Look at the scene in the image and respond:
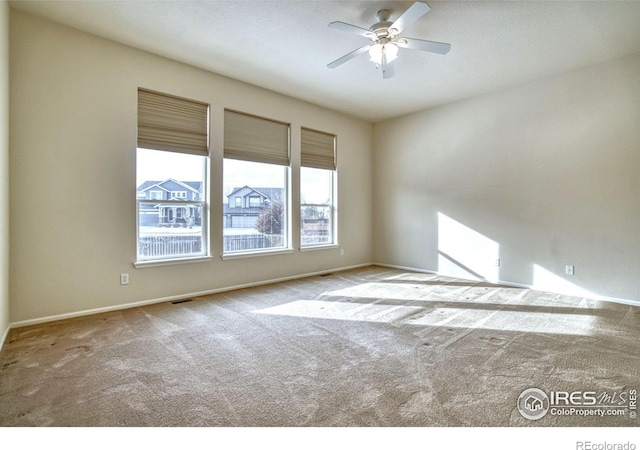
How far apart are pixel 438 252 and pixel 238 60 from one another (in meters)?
4.49

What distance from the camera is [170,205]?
3.99m

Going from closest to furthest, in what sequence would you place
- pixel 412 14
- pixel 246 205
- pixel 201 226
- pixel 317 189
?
1. pixel 412 14
2. pixel 201 226
3. pixel 246 205
4. pixel 317 189

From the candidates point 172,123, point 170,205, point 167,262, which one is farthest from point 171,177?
point 167,262

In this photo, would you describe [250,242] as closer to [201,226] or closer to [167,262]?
[201,226]

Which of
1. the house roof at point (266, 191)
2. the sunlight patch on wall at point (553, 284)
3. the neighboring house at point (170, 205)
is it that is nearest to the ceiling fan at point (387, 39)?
the house roof at point (266, 191)

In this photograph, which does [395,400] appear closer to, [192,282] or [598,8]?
[192,282]

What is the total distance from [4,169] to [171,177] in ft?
5.04

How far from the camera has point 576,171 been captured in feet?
13.8

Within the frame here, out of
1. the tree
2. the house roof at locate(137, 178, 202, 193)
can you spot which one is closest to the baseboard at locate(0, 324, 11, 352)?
the house roof at locate(137, 178, 202, 193)

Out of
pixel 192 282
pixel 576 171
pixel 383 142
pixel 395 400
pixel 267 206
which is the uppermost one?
pixel 383 142

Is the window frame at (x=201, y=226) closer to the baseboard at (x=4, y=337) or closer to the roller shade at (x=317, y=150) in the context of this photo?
the baseboard at (x=4, y=337)

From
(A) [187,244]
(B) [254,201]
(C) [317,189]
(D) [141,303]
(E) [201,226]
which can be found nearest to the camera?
(D) [141,303]

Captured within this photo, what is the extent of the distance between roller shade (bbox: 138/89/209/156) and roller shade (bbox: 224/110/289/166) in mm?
352
